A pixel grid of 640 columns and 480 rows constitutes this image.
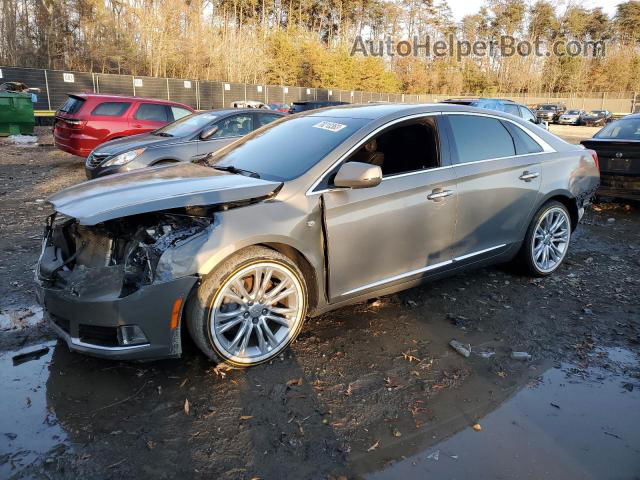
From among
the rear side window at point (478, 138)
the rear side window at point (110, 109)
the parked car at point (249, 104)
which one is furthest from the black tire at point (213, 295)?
the parked car at point (249, 104)

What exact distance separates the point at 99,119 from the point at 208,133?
398cm

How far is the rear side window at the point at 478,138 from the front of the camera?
417 centimetres

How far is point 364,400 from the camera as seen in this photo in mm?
2943

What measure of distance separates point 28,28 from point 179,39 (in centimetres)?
870

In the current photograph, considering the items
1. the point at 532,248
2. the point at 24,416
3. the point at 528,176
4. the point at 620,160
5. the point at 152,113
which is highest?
the point at 152,113

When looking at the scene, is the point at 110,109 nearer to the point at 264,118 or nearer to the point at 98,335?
the point at 264,118

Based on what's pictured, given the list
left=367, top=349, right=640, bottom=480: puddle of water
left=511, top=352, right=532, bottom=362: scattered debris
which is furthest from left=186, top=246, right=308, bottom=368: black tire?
left=511, top=352, right=532, bottom=362: scattered debris

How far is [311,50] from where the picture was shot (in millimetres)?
45969

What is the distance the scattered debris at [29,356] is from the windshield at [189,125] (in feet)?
18.0

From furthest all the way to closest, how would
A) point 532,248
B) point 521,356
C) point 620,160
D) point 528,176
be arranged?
point 620,160
point 532,248
point 528,176
point 521,356

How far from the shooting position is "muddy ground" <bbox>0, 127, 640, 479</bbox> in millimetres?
2430

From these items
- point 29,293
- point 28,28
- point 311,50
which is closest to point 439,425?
point 29,293

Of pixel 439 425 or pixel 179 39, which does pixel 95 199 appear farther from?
pixel 179 39

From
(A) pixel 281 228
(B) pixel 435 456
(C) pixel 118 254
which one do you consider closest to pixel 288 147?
(A) pixel 281 228
